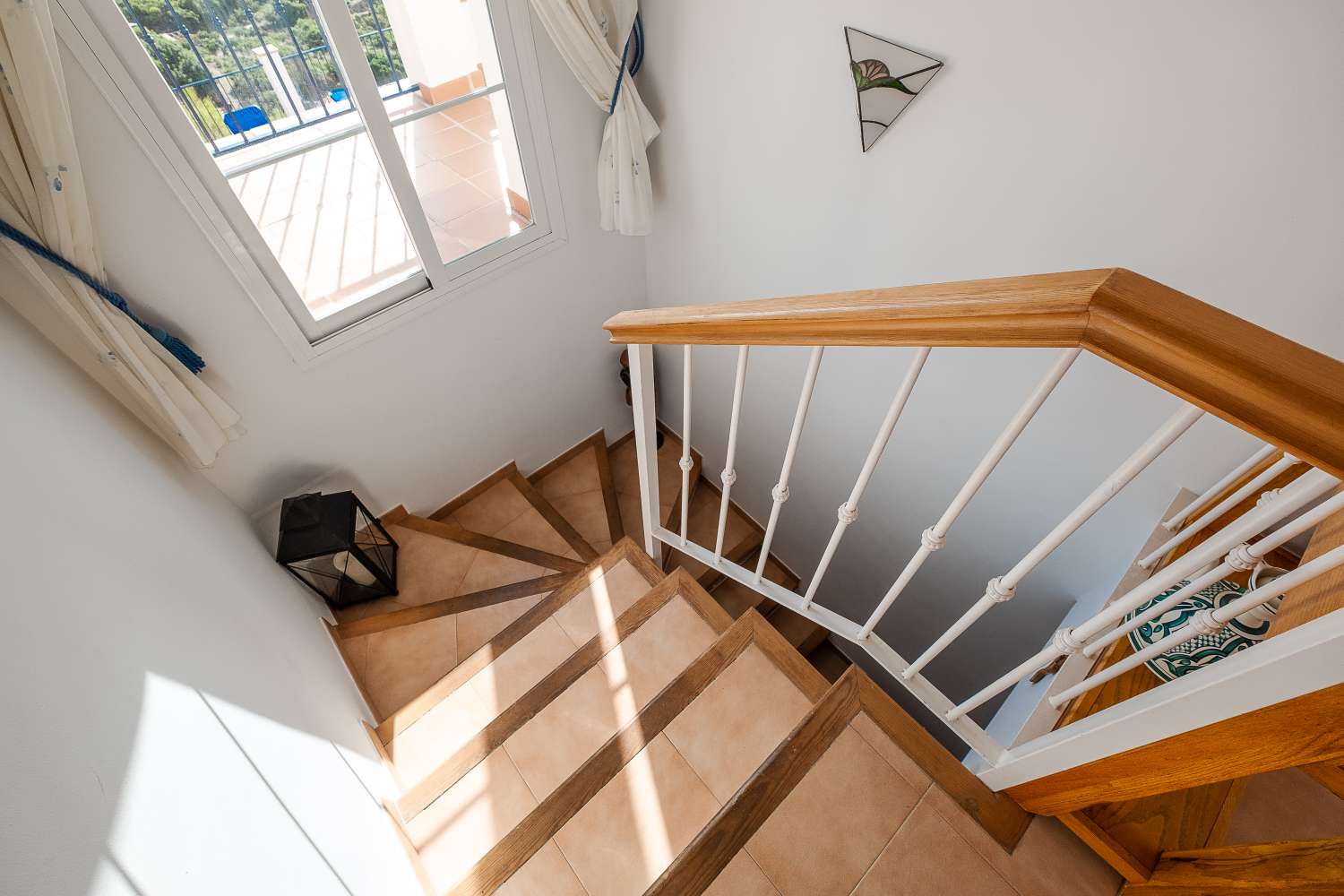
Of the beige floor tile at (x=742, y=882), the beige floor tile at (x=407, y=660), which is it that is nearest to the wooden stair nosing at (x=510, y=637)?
the beige floor tile at (x=407, y=660)

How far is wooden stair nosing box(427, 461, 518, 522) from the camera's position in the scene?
11.1ft

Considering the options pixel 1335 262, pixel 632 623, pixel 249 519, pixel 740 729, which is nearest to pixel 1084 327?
pixel 1335 262

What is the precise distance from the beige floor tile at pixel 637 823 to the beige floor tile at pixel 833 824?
0.87 feet

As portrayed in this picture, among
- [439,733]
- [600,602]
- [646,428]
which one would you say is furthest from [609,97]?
[439,733]

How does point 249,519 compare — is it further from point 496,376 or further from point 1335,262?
point 1335,262

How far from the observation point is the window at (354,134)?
1.87 metres

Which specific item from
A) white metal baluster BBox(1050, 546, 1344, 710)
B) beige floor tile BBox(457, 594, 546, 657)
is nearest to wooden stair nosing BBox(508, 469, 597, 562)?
beige floor tile BBox(457, 594, 546, 657)

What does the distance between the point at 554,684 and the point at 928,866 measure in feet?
3.45

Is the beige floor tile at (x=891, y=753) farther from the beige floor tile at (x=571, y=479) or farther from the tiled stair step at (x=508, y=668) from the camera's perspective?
the beige floor tile at (x=571, y=479)

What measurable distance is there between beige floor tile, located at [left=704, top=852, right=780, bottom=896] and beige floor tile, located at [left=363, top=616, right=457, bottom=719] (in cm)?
167

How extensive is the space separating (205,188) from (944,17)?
2092 mm

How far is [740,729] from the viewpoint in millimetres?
1491

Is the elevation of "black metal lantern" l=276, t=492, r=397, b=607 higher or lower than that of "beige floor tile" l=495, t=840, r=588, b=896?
lower

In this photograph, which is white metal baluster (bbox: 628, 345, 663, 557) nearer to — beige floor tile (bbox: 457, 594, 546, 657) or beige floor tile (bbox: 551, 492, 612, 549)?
beige floor tile (bbox: 457, 594, 546, 657)
